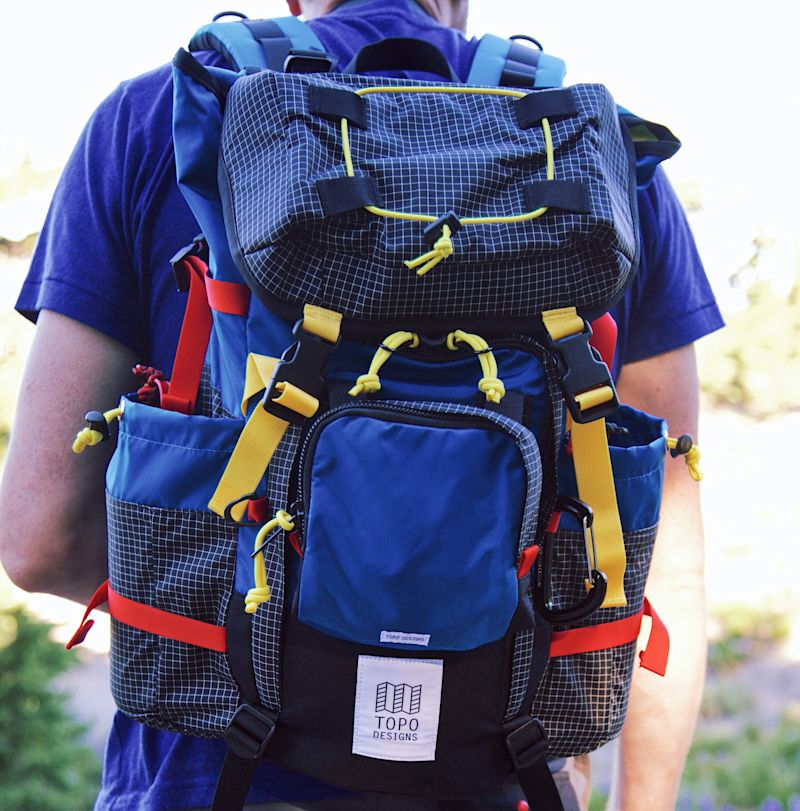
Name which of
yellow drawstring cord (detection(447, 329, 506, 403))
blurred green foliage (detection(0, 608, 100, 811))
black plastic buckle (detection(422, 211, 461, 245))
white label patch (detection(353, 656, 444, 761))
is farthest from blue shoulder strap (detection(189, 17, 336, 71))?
blurred green foliage (detection(0, 608, 100, 811))

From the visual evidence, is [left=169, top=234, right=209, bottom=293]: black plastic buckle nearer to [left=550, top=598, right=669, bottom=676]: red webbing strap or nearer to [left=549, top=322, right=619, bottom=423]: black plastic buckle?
[left=549, top=322, right=619, bottom=423]: black plastic buckle

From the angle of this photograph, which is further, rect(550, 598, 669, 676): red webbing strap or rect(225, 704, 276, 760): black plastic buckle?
rect(550, 598, 669, 676): red webbing strap

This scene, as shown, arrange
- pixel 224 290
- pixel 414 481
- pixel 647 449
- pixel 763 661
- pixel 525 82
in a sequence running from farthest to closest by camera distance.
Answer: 1. pixel 763 661
2. pixel 525 82
3. pixel 647 449
4. pixel 224 290
5. pixel 414 481

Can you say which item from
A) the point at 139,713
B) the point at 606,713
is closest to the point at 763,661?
the point at 606,713

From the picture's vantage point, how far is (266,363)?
4.19 ft

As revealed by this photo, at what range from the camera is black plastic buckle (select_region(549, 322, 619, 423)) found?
4.24 ft

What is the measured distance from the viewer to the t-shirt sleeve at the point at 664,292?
5.48ft

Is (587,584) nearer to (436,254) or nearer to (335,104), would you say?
(436,254)

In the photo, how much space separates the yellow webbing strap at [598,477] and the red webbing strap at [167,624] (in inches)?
20.4

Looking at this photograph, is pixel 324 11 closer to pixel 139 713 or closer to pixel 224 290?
pixel 224 290

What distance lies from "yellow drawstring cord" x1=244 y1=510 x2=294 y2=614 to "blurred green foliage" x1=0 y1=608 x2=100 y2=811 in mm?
2874

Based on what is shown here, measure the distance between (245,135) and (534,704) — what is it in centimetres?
86

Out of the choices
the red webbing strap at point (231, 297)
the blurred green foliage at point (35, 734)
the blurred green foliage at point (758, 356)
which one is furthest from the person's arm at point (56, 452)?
the blurred green foliage at point (758, 356)

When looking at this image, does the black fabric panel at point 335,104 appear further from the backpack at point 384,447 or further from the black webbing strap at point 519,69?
the black webbing strap at point 519,69
